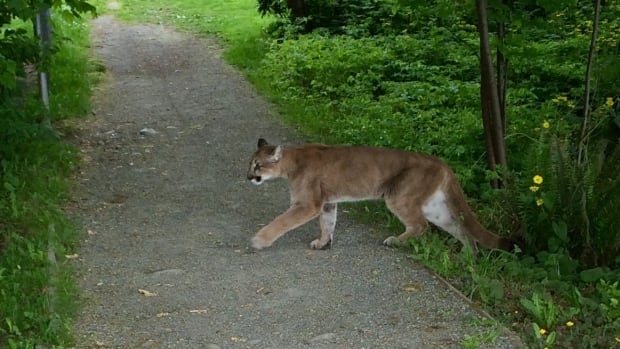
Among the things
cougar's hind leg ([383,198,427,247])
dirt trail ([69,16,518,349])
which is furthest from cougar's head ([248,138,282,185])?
cougar's hind leg ([383,198,427,247])

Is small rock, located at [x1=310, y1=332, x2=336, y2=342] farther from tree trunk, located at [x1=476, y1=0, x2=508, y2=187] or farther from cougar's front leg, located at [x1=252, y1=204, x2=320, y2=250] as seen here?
tree trunk, located at [x1=476, y1=0, x2=508, y2=187]

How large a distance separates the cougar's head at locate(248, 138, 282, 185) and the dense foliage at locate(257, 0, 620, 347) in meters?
1.41

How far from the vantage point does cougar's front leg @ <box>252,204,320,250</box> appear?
7441 mm

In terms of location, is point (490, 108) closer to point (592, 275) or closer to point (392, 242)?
point (392, 242)

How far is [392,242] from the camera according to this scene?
299 inches

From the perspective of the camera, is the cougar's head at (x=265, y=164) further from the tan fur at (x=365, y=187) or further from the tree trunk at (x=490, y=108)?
the tree trunk at (x=490, y=108)

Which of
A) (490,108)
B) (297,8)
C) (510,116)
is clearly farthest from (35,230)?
(297,8)

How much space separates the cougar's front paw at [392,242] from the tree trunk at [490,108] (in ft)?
5.29

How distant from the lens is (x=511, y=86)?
13.6 metres

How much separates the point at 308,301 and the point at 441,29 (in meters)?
12.1

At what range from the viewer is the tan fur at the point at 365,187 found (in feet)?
24.6

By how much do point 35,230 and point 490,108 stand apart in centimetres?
447

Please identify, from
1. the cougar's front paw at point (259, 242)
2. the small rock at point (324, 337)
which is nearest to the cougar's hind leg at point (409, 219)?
the cougar's front paw at point (259, 242)

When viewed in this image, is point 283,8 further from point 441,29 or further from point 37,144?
point 37,144
